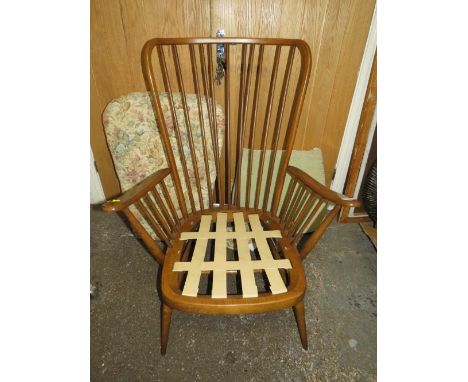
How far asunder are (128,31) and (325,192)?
3.50ft

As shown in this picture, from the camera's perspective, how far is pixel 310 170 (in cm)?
154

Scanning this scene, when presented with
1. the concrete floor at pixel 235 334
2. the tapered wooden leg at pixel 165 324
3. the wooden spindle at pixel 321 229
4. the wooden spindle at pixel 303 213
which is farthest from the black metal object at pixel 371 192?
the tapered wooden leg at pixel 165 324

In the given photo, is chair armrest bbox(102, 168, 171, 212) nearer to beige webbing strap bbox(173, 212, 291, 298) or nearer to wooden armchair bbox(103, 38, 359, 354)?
wooden armchair bbox(103, 38, 359, 354)

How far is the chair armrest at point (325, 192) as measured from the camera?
81 centimetres

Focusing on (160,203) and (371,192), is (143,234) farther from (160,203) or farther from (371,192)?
(371,192)

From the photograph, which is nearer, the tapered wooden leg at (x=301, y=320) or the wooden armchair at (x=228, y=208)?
the wooden armchair at (x=228, y=208)

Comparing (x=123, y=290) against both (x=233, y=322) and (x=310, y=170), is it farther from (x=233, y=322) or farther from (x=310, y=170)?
(x=310, y=170)

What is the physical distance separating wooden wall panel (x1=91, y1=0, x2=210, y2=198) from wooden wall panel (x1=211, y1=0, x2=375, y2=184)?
107 mm

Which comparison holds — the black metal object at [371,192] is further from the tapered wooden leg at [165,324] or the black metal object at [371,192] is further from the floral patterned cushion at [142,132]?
the tapered wooden leg at [165,324]

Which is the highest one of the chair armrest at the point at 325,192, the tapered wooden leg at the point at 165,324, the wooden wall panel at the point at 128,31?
the wooden wall panel at the point at 128,31

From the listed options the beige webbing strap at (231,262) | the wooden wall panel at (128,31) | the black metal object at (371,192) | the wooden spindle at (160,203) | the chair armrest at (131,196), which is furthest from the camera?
the black metal object at (371,192)

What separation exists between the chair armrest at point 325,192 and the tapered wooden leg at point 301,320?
38 centimetres
